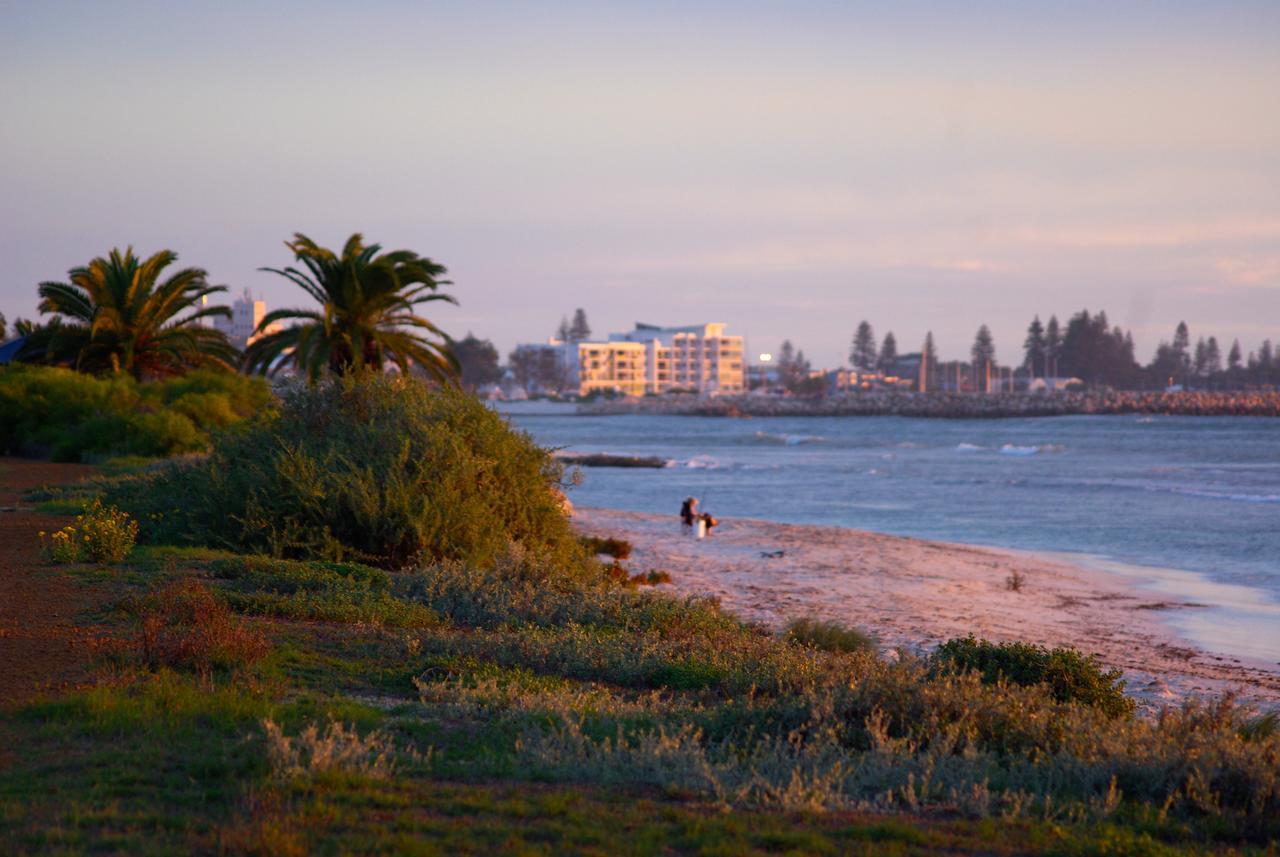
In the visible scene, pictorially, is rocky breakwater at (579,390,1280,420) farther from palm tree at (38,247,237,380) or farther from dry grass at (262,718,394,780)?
dry grass at (262,718,394,780)

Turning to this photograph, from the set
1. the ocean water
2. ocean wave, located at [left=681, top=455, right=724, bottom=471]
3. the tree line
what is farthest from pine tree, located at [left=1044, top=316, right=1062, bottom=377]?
ocean wave, located at [left=681, top=455, right=724, bottom=471]

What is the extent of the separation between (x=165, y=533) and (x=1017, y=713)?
Result: 35.8 feet

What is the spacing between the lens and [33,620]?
8.69 meters

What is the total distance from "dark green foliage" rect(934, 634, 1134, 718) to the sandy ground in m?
1.65

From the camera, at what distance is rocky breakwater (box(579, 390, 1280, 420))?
107125mm

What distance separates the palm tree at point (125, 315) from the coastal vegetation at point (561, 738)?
81.4 ft

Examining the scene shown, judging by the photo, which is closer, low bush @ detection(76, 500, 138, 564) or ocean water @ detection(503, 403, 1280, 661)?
low bush @ detection(76, 500, 138, 564)

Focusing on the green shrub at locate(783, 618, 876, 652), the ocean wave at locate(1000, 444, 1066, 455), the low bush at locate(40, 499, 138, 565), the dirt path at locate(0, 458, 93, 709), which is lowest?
the ocean wave at locate(1000, 444, 1066, 455)

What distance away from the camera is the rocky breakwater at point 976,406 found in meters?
107

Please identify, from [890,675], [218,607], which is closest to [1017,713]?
[890,675]

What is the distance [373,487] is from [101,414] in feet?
60.1

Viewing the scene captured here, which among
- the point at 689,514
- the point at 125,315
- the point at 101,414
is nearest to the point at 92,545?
the point at 689,514

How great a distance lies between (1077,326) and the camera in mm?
161875

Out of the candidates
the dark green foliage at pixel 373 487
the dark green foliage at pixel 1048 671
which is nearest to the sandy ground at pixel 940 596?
the dark green foliage at pixel 1048 671
